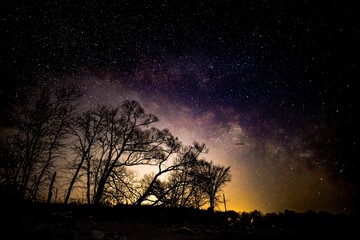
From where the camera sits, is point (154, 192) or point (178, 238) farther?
point (154, 192)

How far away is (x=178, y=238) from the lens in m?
4.79

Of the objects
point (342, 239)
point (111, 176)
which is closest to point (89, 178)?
point (111, 176)

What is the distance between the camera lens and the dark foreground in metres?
2.86

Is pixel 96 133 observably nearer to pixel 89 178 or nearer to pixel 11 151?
pixel 89 178

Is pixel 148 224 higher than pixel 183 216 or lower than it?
lower

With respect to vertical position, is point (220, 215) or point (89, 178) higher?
point (89, 178)

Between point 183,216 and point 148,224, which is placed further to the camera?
point 183,216

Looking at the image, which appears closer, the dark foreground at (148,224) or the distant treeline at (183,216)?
the dark foreground at (148,224)

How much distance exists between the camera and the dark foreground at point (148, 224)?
2.86 meters

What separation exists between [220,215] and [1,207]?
8.33m

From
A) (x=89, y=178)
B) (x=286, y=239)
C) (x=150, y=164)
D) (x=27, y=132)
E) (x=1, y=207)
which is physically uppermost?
(x=27, y=132)

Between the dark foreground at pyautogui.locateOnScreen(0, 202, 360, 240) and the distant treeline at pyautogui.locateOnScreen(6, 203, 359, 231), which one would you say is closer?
the dark foreground at pyautogui.locateOnScreen(0, 202, 360, 240)

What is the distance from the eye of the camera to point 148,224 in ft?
20.6

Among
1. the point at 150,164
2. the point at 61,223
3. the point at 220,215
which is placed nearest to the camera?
→ the point at 61,223
